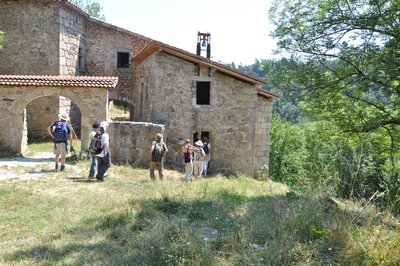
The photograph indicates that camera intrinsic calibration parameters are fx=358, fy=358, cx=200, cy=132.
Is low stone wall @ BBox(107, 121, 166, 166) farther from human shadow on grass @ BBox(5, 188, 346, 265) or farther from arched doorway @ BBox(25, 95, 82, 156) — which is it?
human shadow on grass @ BBox(5, 188, 346, 265)

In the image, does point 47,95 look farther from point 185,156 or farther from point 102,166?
point 185,156

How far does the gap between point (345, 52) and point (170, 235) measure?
5.65 metres

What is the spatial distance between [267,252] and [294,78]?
5.41 meters

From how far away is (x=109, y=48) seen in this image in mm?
19266

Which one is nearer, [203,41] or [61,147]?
[61,147]

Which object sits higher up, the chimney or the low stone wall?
the chimney

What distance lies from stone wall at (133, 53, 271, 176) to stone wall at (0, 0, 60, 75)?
4.79m

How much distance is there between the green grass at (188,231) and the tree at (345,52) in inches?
123

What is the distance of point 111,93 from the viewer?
64.5ft

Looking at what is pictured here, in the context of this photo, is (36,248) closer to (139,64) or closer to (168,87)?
(168,87)

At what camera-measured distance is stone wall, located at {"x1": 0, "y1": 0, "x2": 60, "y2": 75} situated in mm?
15875

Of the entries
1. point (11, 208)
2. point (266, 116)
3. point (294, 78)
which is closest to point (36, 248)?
point (11, 208)

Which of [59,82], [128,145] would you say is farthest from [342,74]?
[59,82]

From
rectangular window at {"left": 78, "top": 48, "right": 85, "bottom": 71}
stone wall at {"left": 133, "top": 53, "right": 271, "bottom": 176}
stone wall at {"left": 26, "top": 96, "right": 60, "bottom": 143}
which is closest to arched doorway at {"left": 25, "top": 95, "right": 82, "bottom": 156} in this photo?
stone wall at {"left": 26, "top": 96, "right": 60, "bottom": 143}
